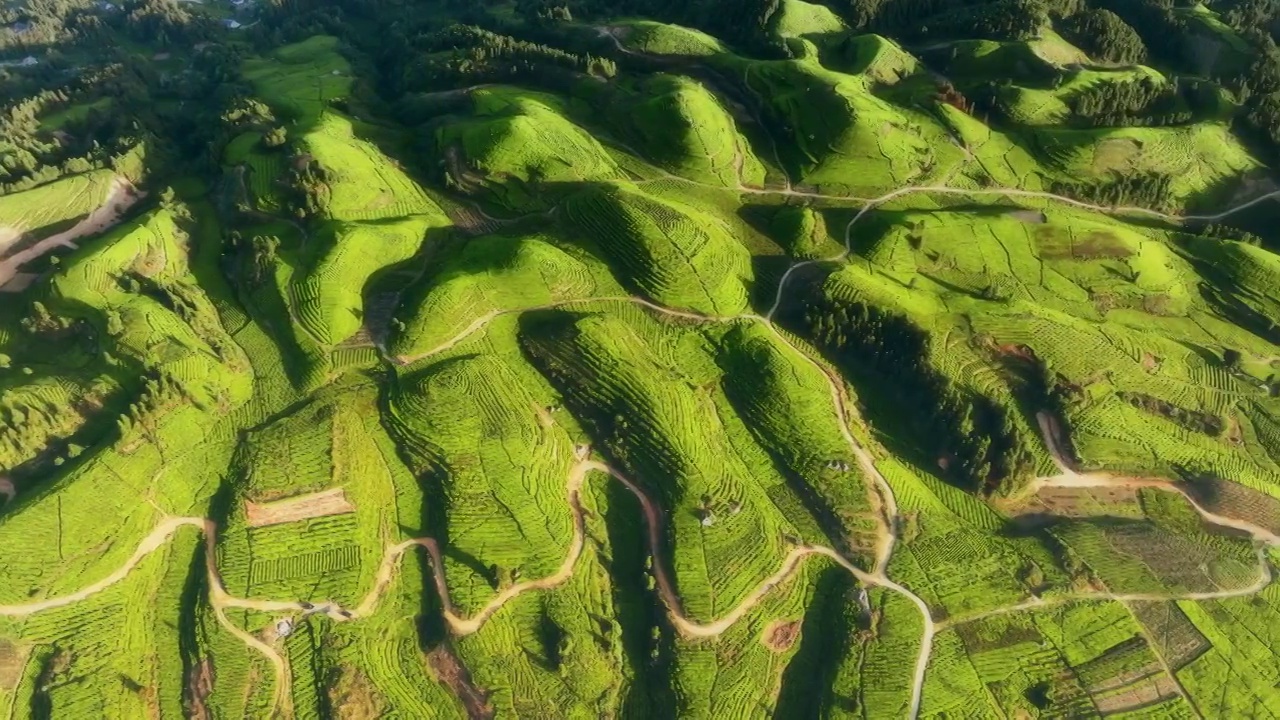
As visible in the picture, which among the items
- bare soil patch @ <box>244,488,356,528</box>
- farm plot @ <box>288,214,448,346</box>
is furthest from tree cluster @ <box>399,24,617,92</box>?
bare soil patch @ <box>244,488,356,528</box>

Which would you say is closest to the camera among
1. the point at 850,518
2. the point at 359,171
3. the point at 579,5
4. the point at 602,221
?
the point at 850,518

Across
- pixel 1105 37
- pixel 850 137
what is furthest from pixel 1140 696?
pixel 1105 37

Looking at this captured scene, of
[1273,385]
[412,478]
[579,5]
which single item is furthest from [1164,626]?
[579,5]

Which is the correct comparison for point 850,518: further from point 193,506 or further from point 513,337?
point 193,506

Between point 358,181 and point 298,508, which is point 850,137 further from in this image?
point 298,508

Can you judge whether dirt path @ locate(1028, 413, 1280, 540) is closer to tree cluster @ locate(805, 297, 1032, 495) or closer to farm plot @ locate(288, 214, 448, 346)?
tree cluster @ locate(805, 297, 1032, 495)

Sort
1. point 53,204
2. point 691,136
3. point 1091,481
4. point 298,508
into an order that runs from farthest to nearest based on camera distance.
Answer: point 691,136, point 53,204, point 1091,481, point 298,508
